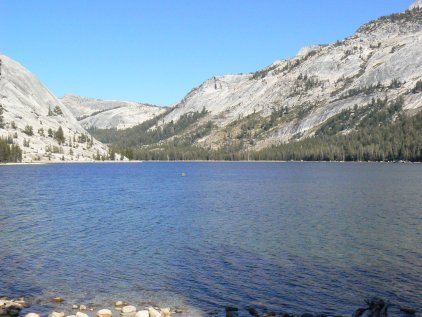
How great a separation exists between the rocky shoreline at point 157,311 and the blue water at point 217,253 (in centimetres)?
140

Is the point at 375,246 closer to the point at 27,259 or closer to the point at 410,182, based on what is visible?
the point at 27,259

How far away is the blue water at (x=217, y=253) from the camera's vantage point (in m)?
36.8

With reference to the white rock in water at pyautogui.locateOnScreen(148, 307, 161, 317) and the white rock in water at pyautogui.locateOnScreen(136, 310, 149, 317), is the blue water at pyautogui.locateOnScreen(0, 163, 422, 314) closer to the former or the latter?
the white rock in water at pyautogui.locateOnScreen(148, 307, 161, 317)

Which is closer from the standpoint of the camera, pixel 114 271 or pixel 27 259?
pixel 114 271

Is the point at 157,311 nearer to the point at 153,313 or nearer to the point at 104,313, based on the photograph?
the point at 153,313

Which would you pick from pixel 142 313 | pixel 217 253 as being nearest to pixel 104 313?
pixel 142 313

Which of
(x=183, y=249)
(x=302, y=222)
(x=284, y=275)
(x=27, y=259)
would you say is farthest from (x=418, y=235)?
(x=27, y=259)

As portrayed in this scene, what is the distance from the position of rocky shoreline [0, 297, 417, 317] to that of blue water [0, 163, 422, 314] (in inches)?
55.3

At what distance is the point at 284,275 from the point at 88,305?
1785 cm

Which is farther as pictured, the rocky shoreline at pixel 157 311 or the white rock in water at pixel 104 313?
the white rock in water at pixel 104 313

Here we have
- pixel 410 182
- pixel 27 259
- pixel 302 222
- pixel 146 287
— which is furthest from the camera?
pixel 410 182

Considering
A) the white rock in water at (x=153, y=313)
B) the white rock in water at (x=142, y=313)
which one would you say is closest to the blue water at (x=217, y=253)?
the white rock in water at (x=153, y=313)

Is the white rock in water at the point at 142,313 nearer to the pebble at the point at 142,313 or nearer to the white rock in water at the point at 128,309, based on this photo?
the pebble at the point at 142,313

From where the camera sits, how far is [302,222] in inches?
2805
